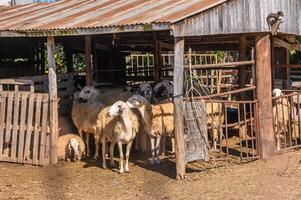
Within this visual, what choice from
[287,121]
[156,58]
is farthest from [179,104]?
[156,58]

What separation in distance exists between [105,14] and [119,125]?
2.73 m

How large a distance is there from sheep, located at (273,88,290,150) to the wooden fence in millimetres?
5467

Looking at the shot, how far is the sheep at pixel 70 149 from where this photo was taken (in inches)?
496

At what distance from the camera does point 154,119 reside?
39.0 feet

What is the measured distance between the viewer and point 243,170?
10977mm

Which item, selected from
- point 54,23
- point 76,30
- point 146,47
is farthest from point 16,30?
point 146,47

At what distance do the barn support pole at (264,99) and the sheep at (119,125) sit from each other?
2.78 metres

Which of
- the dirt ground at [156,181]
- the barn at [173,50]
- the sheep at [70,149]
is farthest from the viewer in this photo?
the sheep at [70,149]

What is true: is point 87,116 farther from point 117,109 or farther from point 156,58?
point 156,58

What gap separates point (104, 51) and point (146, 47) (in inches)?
111

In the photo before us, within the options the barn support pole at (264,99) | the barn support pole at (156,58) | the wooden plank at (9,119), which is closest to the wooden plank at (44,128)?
the wooden plank at (9,119)

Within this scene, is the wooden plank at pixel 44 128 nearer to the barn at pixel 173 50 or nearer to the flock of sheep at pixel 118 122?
the barn at pixel 173 50

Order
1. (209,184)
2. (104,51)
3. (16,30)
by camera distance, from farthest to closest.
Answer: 1. (104,51)
2. (16,30)
3. (209,184)

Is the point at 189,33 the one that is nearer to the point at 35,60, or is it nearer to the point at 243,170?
the point at 243,170
